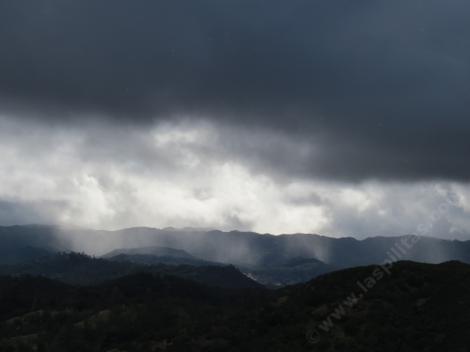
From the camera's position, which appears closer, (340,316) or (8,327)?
(340,316)

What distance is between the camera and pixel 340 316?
56062 mm

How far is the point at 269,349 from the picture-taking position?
50719mm

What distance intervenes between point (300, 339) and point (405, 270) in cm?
2497

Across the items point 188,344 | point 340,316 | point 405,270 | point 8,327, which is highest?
point 405,270

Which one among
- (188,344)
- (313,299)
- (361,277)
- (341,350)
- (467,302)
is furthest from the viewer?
(361,277)

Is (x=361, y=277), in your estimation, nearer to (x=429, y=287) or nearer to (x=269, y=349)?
(x=429, y=287)

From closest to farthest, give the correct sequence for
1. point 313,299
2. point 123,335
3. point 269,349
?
point 269,349 → point 313,299 → point 123,335

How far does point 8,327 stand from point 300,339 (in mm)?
114100

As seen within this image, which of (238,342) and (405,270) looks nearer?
(238,342)

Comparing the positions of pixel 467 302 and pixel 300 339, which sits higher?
pixel 467 302

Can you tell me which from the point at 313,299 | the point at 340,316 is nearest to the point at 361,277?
the point at 313,299

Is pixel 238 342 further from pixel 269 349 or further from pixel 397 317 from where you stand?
pixel 397 317

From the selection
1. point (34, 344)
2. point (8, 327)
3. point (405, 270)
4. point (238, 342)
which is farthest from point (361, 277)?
point (8, 327)

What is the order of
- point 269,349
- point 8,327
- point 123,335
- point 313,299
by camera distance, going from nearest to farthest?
point 269,349 < point 313,299 < point 123,335 < point 8,327
